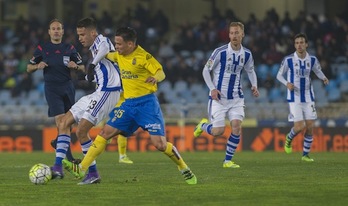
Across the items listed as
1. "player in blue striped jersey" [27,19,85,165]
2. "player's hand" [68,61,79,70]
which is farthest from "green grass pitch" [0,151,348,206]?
"player's hand" [68,61,79,70]

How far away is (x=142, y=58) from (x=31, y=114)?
590 inches

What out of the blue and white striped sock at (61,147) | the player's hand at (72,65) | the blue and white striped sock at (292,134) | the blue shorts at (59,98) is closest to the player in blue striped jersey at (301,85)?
the blue and white striped sock at (292,134)

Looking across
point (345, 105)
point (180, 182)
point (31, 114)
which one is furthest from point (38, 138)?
point (180, 182)

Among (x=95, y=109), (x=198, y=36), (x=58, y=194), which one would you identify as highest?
(x=198, y=36)

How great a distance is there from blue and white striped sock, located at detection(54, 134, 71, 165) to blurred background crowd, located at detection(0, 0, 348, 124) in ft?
48.1

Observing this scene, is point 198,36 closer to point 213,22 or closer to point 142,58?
point 213,22

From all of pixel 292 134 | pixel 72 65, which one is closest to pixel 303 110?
pixel 292 134

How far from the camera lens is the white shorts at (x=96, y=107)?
43.0 ft

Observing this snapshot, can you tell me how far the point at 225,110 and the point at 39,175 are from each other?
4.99 m

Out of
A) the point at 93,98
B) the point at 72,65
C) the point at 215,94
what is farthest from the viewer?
the point at 215,94

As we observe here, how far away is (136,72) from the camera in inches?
485

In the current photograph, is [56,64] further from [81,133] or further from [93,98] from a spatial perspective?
[81,133]

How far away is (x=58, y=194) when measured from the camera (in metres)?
11.3

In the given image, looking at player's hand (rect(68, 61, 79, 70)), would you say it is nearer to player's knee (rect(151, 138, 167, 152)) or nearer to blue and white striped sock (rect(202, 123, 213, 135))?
player's knee (rect(151, 138, 167, 152))
